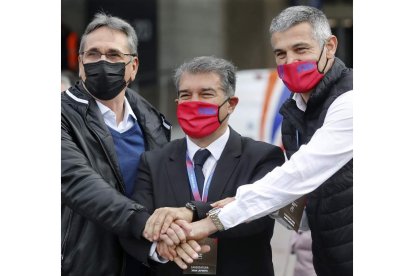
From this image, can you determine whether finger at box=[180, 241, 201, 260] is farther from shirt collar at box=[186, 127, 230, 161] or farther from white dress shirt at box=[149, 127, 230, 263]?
shirt collar at box=[186, 127, 230, 161]

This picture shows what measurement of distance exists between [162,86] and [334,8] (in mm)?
3875

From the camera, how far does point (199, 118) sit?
13.5 feet

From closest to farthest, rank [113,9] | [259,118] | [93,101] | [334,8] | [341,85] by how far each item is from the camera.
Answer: [341,85]
[93,101]
[259,118]
[113,9]
[334,8]

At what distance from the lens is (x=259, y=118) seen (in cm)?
1091

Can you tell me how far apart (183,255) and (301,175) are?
2.09 ft

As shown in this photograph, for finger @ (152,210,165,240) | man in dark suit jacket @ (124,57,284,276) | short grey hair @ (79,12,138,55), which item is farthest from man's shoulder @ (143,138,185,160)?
short grey hair @ (79,12,138,55)

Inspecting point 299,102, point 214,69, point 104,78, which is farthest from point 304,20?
point 104,78

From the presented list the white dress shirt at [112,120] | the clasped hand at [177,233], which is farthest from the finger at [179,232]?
the white dress shirt at [112,120]

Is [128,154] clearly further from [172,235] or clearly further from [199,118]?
[172,235]

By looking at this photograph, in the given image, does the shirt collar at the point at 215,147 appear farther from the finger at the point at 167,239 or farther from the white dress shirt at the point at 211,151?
the finger at the point at 167,239

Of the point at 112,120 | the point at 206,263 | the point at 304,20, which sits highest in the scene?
the point at 304,20
